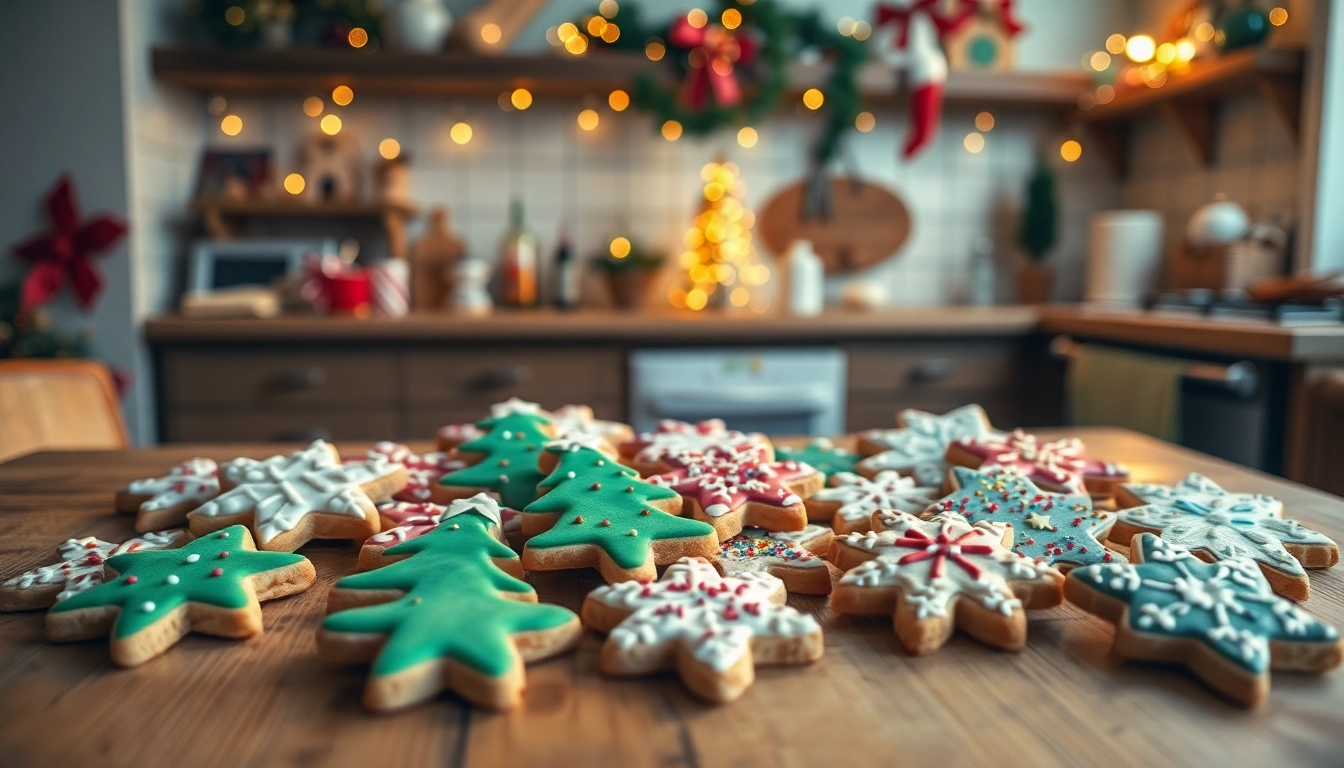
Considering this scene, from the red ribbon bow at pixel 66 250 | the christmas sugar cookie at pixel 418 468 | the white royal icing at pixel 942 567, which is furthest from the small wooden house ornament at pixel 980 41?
the white royal icing at pixel 942 567

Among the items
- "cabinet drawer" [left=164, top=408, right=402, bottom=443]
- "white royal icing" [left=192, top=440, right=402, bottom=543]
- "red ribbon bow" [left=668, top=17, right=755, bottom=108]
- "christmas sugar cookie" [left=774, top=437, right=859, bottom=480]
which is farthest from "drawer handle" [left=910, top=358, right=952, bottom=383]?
"white royal icing" [left=192, top=440, right=402, bottom=543]

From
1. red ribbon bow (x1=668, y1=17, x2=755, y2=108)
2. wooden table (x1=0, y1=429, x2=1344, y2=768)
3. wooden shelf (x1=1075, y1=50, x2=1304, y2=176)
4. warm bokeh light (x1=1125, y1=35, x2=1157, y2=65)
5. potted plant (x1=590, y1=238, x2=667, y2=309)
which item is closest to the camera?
wooden table (x1=0, y1=429, x2=1344, y2=768)

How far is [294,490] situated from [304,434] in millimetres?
1991

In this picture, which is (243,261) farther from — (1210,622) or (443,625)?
(1210,622)

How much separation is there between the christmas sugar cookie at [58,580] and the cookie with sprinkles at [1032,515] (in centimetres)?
62

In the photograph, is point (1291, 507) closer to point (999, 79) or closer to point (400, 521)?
point (400, 521)

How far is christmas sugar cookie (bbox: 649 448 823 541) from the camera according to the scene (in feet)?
2.69

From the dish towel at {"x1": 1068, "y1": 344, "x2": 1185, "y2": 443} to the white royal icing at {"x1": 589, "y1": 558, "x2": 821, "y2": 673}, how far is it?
191 centimetres

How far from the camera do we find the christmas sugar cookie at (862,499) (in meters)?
0.85

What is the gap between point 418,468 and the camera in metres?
1.02

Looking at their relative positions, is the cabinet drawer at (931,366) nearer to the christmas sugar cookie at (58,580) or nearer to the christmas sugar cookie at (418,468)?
the christmas sugar cookie at (418,468)

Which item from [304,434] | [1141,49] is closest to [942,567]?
[304,434]

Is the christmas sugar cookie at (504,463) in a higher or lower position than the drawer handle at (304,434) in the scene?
higher

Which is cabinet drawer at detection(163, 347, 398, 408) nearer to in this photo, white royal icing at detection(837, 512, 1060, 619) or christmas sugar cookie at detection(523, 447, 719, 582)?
christmas sugar cookie at detection(523, 447, 719, 582)
